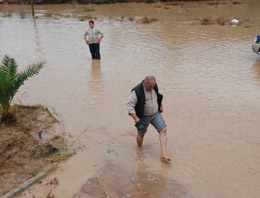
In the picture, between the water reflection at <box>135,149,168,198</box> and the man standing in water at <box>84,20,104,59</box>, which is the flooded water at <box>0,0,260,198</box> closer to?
the water reflection at <box>135,149,168,198</box>

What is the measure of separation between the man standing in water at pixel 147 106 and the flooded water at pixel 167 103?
1.80ft

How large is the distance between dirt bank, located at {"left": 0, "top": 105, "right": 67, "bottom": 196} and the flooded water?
0.39m

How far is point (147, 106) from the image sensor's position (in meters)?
5.05

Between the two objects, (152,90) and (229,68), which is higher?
(152,90)

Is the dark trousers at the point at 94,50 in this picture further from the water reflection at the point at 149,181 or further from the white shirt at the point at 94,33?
the water reflection at the point at 149,181

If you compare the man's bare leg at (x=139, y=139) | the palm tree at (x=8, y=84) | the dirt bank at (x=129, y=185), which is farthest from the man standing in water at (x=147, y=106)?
the palm tree at (x=8, y=84)

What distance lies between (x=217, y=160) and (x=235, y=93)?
363 centimetres

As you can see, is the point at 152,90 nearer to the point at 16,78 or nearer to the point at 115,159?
the point at 115,159

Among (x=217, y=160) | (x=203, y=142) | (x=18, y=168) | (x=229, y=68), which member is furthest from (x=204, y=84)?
(x=18, y=168)

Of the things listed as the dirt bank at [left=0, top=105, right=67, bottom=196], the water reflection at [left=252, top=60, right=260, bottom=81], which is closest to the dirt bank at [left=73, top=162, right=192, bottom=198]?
the dirt bank at [left=0, top=105, right=67, bottom=196]

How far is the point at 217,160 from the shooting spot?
17.2 ft

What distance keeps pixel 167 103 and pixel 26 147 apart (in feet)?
12.2

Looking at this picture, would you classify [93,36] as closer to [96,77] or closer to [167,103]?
[96,77]

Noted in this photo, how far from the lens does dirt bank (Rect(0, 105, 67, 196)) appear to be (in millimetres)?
4703
